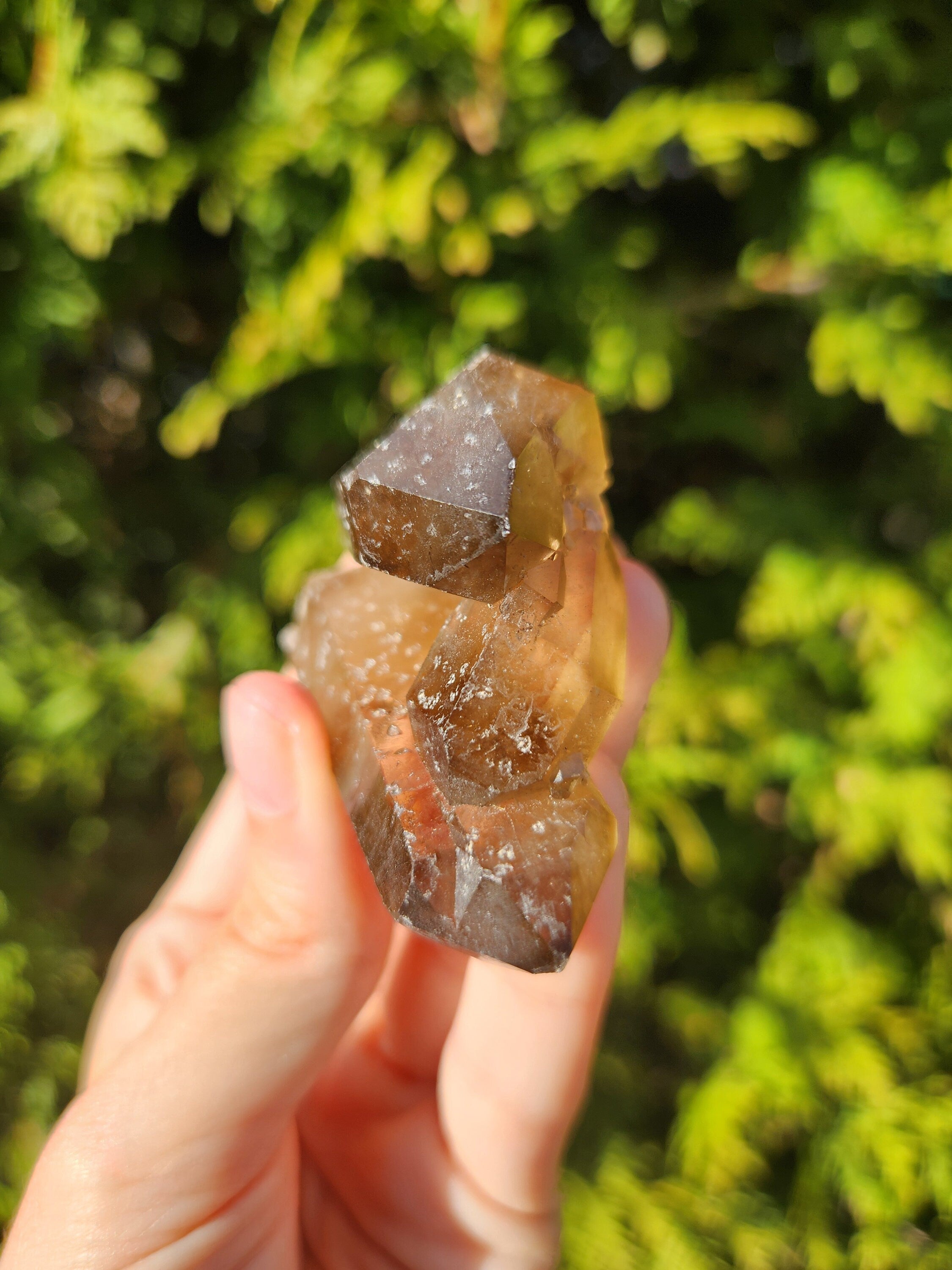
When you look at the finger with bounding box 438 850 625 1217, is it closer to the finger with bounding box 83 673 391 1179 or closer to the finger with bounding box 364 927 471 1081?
the finger with bounding box 364 927 471 1081

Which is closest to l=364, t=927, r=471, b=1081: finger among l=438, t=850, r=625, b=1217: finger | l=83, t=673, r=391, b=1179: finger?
l=438, t=850, r=625, b=1217: finger

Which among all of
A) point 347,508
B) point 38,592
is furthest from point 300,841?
point 38,592

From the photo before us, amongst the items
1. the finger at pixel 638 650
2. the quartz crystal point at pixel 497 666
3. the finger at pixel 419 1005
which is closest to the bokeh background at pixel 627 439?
the finger at pixel 638 650

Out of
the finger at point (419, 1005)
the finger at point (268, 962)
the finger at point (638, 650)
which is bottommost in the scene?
the finger at point (419, 1005)

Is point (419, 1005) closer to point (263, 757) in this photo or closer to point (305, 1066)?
point (305, 1066)

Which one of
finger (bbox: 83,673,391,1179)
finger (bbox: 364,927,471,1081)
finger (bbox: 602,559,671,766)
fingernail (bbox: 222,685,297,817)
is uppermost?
fingernail (bbox: 222,685,297,817)

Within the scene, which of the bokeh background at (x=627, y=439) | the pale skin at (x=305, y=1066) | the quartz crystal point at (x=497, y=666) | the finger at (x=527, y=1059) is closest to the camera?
the quartz crystal point at (x=497, y=666)

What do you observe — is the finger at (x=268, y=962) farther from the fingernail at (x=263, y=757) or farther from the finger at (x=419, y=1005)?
the finger at (x=419, y=1005)

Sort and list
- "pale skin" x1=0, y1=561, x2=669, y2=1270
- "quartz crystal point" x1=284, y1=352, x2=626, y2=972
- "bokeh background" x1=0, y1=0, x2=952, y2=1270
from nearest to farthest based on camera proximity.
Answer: "quartz crystal point" x1=284, y1=352, x2=626, y2=972, "pale skin" x1=0, y1=561, x2=669, y2=1270, "bokeh background" x1=0, y1=0, x2=952, y2=1270
